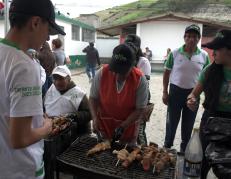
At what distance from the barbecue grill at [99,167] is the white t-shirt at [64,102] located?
1056 millimetres

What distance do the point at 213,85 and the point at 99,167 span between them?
1.35 meters

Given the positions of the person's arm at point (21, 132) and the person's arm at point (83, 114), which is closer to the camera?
the person's arm at point (21, 132)

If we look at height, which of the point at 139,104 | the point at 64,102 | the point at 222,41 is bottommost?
the point at 64,102

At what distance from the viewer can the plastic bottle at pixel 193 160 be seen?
2.22 metres

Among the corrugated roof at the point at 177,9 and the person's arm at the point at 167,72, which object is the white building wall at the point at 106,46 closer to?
the corrugated roof at the point at 177,9

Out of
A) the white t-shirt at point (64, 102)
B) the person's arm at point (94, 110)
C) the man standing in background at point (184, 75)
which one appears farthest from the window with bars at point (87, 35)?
the person's arm at point (94, 110)

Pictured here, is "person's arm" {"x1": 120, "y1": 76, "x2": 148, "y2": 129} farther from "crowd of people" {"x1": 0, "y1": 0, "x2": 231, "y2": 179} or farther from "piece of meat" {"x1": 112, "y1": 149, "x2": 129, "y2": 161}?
"piece of meat" {"x1": 112, "y1": 149, "x2": 129, "y2": 161}

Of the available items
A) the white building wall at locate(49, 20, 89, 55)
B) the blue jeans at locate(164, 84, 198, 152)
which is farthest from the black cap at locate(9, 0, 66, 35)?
the white building wall at locate(49, 20, 89, 55)

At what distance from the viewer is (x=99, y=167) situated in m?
2.38

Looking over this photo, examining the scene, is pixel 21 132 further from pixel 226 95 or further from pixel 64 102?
pixel 64 102

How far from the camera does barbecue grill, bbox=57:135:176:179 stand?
7.54ft

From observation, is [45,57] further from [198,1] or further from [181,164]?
[198,1]

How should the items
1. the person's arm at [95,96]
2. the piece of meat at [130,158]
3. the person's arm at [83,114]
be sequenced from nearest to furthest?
the piece of meat at [130,158] < the person's arm at [95,96] < the person's arm at [83,114]

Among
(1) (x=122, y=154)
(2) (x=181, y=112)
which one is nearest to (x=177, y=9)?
(2) (x=181, y=112)
